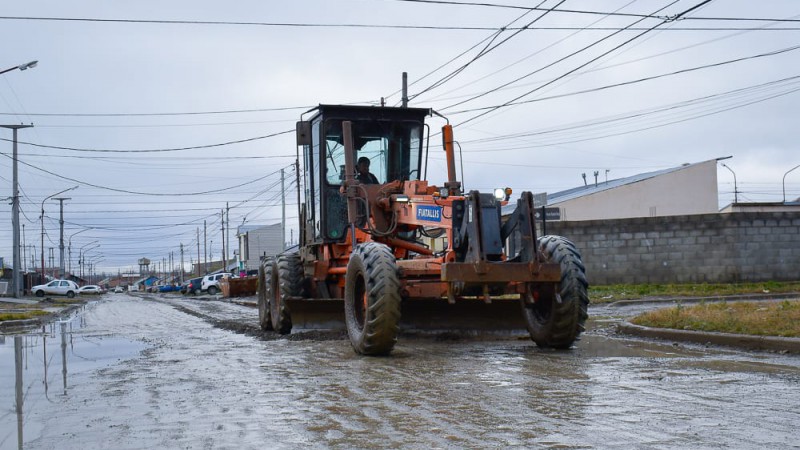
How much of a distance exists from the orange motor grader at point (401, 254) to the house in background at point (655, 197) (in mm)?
32136

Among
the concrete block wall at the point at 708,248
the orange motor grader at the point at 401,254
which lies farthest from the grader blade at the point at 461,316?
the concrete block wall at the point at 708,248

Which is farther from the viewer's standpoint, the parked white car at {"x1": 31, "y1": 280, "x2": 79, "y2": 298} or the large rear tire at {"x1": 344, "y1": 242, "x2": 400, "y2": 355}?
the parked white car at {"x1": 31, "y1": 280, "x2": 79, "y2": 298}

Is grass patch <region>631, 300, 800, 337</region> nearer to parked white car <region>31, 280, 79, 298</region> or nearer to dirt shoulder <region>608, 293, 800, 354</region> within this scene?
dirt shoulder <region>608, 293, 800, 354</region>

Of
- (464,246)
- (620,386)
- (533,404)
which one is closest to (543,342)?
(464,246)

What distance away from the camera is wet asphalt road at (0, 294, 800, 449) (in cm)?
599

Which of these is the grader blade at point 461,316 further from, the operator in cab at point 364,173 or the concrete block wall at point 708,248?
the concrete block wall at point 708,248

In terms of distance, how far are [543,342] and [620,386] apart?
3.89 m

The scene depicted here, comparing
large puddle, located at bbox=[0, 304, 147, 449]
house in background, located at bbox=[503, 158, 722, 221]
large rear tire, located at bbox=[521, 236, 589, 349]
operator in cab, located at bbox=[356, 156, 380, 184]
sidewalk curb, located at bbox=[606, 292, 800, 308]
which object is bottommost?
large puddle, located at bbox=[0, 304, 147, 449]

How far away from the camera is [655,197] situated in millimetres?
47031

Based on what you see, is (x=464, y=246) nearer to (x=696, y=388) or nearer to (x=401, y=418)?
(x=696, y=388)

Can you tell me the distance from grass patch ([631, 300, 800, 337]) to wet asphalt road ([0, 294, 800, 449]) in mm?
799

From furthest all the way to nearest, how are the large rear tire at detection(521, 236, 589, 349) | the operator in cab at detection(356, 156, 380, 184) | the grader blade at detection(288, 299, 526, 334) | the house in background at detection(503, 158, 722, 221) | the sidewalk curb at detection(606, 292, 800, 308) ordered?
the house in background at detection(503, 158, 722, 221)
the sidewalk curb at detection(606, 292, 800, 308)
the operator in cab at detection(356, 156, 380, 184)
the grader blade at detection(288, 299, 526, 334)
the large rear tire at detection(521, 236, 589, 349)

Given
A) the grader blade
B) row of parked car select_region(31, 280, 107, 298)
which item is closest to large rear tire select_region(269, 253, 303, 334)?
the grader blade

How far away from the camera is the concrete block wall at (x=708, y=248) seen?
26.2 metres
